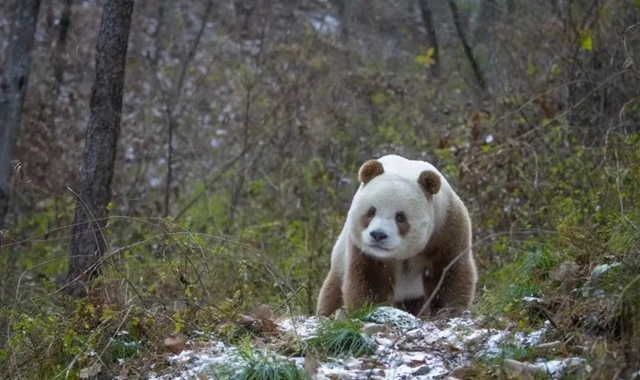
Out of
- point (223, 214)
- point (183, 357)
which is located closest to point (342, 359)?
point (183, 357)

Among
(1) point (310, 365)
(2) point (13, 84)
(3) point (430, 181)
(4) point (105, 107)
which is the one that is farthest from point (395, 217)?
(2) point (13, 84)

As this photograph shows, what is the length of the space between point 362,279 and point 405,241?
457mm

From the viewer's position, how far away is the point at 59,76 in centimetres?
1390

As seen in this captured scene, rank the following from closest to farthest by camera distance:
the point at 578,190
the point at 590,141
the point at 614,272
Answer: the point at 614,272 → the point at 578,190 → the point at 590,141

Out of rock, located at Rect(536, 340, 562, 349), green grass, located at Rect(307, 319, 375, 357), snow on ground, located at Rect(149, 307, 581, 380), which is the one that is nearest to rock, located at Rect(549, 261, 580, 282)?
snow on ground, located at Rect(149, 307, 581, 380)

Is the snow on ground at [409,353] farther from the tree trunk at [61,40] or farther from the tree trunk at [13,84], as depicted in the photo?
the tree trunk at [61,40]

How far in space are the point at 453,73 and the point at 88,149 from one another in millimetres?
10128

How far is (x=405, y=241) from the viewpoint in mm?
6727

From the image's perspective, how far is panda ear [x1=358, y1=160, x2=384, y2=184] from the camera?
6867 millimetres

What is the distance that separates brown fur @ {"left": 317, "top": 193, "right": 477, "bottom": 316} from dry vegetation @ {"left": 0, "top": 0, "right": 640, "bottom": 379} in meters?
0.28

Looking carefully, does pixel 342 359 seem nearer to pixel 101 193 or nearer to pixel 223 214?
pixel 101 193

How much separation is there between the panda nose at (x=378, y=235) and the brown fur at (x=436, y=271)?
1.24ft

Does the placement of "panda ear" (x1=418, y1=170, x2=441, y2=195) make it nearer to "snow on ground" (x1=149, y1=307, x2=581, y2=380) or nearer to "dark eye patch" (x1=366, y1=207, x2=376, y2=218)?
"dark eye patch" (x1=366, y1=207, x2=376, y2=218)

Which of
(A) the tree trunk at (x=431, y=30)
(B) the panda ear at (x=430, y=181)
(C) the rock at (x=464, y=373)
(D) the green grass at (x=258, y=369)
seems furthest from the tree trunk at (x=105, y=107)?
(A) the tree trunk at (x=431, y=30)
